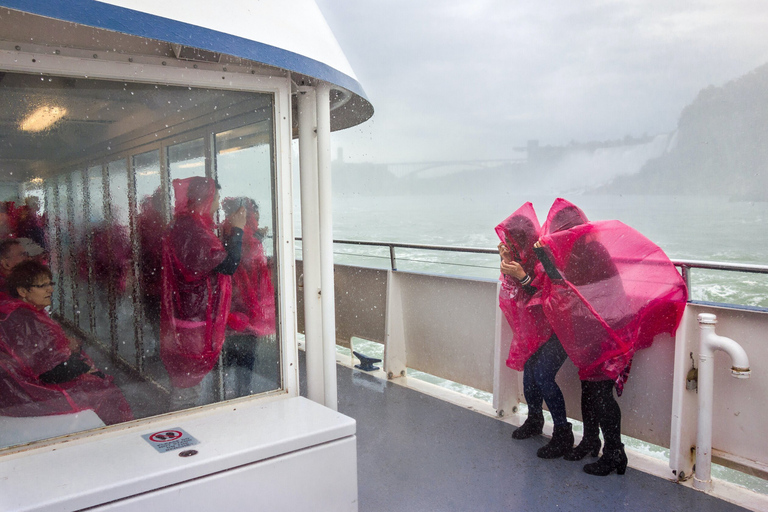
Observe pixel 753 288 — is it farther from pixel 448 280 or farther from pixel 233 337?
pixel 233 337

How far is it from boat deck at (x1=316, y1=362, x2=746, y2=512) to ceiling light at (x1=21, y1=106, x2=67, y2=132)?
7.12 ft

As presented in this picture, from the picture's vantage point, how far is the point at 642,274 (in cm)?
306

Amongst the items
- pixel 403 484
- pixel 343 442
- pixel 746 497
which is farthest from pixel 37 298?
pixel 746 497

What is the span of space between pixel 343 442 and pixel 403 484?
3.43ft

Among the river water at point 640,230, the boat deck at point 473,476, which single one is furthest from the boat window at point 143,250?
the river water at point 640,230

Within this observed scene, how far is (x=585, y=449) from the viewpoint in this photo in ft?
10.2

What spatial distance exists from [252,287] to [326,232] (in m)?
0.40

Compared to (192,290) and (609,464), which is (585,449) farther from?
(192,290)

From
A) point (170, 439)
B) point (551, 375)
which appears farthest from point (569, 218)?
point (170, 439)

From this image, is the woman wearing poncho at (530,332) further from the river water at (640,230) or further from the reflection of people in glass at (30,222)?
the river water at (640,230)

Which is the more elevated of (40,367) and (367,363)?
(40,367)

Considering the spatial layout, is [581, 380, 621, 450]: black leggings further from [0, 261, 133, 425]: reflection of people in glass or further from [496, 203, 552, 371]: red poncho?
[0, 261, 133, 425]: reflection of people in glass

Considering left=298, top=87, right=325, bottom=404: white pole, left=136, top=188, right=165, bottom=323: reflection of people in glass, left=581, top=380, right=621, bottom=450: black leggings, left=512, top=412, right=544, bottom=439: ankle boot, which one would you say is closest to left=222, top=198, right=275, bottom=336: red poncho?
left=298, top=87, right=325, bottom=404: white pole

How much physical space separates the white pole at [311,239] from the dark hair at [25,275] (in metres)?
1.04
